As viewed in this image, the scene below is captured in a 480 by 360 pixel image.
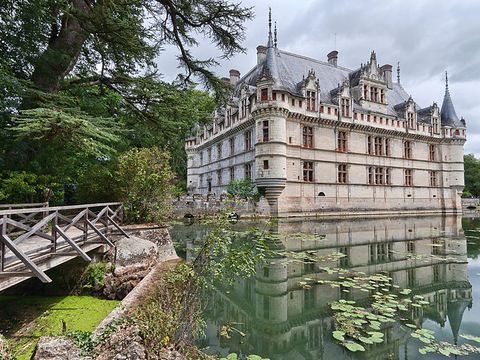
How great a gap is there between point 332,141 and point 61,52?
74.5ft

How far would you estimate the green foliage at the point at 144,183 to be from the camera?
9.26 metres

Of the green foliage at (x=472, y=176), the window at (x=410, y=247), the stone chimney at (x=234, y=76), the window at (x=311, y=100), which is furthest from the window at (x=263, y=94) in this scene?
the green foliage at (x=472, y=176)

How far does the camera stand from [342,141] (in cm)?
2736

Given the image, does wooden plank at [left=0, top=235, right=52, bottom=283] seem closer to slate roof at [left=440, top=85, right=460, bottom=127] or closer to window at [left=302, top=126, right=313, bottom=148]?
window at [left=302, top=126, right=313, bottom=148]

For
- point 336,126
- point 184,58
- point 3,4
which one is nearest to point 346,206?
point 336,126

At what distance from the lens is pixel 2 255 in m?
3.64

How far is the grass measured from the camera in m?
4.28

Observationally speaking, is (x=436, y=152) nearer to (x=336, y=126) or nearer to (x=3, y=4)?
(x=336, y=126)

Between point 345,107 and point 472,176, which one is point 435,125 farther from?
point 472,176

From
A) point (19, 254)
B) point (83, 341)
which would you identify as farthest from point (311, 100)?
point (83, 341)

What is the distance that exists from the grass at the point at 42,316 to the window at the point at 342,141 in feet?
81.4

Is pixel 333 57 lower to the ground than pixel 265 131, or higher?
higher

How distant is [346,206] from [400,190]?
7.59 m

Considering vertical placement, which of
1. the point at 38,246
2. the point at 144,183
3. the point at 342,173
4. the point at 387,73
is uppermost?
the point at 387,73
